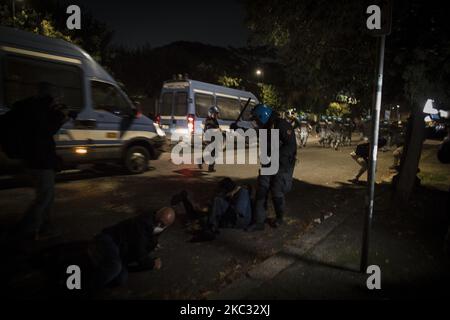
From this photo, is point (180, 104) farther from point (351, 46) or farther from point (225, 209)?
point (225, 209)

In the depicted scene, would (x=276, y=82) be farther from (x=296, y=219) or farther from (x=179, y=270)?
(x=179, y=270)

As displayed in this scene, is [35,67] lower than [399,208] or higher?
higher

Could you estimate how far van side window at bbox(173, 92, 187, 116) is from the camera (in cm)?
1386

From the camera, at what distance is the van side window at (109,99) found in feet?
24.6

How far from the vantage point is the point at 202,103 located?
47.2ft

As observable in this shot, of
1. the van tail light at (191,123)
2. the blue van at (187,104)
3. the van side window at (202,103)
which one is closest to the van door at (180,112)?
the blue van at (187,104)

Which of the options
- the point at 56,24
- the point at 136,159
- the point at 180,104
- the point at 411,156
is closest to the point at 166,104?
the point at 180,104

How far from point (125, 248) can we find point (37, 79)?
509 centimetres

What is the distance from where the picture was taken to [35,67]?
6.52m
